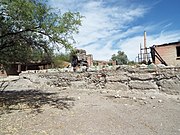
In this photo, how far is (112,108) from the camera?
683cm

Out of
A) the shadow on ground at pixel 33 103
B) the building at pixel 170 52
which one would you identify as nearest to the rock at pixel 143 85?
the shadow on ground at pixel 33 103

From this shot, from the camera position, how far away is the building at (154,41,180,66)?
62.9 feet

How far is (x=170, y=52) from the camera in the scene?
19.4 metres

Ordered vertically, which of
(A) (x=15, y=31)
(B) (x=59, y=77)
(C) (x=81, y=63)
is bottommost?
(B) (x=59, y=77)

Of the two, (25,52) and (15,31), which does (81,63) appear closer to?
(25,52)

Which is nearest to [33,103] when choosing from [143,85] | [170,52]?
[143,85]

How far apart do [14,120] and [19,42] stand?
145 inches

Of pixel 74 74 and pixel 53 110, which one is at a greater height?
pixel 74 74

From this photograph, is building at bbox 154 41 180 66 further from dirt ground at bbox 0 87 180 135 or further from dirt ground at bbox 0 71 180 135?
dirt ground at bbox 0 87 180 135

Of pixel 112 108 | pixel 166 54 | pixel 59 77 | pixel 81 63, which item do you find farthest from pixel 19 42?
pixel 166 54

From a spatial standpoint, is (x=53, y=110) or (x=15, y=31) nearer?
(x=53, y=110)

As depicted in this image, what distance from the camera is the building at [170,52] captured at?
19.2m

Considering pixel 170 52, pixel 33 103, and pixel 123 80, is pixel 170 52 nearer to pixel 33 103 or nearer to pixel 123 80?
pixel 123 80

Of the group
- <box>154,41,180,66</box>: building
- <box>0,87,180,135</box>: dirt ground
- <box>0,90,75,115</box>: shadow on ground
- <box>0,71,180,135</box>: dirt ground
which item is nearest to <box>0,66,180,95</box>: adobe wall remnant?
<box>0,71,180,135</box>: dirt ground
